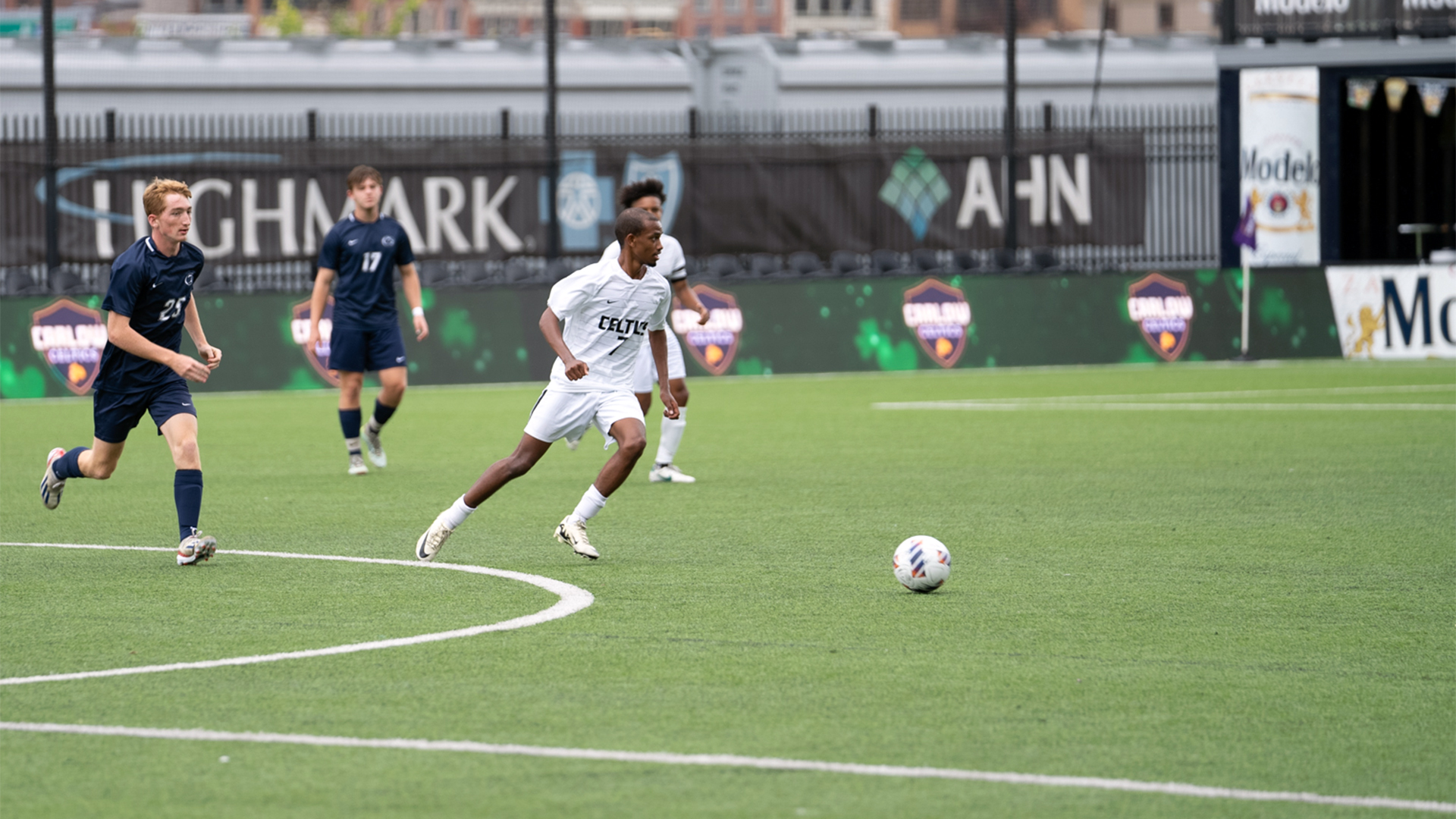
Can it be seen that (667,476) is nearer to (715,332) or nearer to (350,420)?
(350,420)

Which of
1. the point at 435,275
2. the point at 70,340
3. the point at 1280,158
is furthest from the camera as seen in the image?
the point at 1280,158

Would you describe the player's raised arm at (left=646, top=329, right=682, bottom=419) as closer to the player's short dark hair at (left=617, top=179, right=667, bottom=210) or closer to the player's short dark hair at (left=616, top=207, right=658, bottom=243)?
the player's short dark hair at (left=616, top=207, right=658, bottom=243)

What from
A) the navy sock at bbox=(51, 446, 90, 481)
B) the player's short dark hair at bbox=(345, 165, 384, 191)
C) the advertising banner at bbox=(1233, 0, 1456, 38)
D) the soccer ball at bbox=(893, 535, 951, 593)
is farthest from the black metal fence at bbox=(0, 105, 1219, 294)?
the soccer ball at bbox=(893, 535, 951, 593)

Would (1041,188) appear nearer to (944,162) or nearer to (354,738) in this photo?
(944,162)

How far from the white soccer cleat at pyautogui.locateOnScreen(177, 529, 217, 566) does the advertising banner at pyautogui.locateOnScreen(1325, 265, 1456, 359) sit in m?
19.2

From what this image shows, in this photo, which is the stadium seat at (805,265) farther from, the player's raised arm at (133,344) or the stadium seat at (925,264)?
the player's raised arm at (133,344)

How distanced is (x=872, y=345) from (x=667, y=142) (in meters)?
4.47

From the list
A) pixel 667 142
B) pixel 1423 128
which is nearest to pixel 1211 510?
pixel 667 142

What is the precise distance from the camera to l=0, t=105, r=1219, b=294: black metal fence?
961 inches

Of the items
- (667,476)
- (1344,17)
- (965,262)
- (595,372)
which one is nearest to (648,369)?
(667,476)

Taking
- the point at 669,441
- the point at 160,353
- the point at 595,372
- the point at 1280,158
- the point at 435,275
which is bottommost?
the point at 669,441

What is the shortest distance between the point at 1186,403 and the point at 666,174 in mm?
9275

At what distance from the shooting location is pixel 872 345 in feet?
80.0

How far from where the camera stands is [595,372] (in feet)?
33.2
